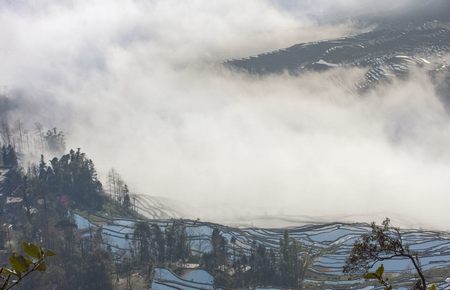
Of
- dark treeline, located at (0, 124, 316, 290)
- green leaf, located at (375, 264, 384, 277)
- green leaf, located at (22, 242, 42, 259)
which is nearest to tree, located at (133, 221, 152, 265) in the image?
dark treeline, located at (0, 124, 316, 290)

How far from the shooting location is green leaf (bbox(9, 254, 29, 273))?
13961 mm

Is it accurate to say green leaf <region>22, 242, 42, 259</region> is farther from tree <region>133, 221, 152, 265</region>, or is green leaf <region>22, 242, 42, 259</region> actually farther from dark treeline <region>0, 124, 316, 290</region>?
tree <region>133, 221, 152, 265</region>

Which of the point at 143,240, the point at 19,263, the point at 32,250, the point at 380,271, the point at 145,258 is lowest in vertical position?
the point at 145,258

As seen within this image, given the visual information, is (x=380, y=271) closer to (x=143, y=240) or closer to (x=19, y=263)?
(x=19, y=263)

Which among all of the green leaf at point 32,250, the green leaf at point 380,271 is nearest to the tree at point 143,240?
the green leaf at point 380,271

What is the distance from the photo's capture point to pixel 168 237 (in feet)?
616

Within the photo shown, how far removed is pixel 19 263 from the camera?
14094mm

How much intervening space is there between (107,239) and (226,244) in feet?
109

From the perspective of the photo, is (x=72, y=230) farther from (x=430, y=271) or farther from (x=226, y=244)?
(x=430, y=271)

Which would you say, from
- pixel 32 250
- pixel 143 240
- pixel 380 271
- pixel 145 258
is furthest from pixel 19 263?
pixel 143 240

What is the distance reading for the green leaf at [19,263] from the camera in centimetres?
1396

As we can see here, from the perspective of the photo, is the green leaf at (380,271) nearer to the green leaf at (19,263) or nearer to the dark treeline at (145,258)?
the green leaf at (19,263)

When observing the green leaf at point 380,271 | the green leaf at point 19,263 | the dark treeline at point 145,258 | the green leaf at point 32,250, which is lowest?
the dark treeline at point 145,258

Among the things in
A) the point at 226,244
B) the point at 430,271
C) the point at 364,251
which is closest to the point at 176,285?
the point at 226,244
